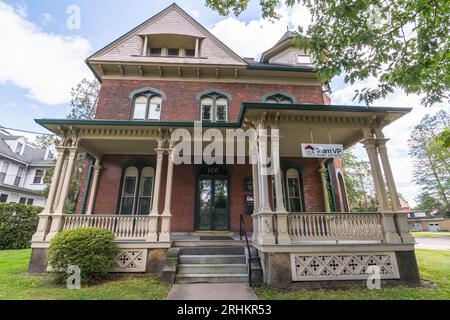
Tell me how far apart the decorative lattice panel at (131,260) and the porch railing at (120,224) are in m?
0.45

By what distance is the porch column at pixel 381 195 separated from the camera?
5.89m

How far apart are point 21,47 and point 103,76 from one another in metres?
4.16

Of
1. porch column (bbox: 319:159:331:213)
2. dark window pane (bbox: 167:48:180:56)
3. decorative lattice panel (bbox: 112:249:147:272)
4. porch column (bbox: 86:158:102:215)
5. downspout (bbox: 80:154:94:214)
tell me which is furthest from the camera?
dark window pane (bbox: 167:48:180:56)

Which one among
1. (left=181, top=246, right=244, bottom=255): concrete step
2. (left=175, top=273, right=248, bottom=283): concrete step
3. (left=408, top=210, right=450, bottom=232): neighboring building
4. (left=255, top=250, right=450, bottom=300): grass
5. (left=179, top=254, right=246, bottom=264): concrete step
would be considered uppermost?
(left=408, top=210, right=450, bottom=232): neighboring building

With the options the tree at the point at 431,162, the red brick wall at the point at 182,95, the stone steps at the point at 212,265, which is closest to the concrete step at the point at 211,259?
the stone steps at the point at 212,265

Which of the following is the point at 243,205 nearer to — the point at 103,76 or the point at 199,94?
the point at 199,94

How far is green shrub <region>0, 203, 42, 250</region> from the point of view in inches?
462

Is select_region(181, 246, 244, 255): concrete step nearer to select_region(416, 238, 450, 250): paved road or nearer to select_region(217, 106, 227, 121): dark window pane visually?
select_region(217, 106, 227, 121): dark window pane

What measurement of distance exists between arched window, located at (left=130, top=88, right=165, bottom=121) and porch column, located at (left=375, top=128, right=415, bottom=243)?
8540 millimetres

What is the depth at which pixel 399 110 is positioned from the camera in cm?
649

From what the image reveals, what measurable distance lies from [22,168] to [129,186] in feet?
72.1

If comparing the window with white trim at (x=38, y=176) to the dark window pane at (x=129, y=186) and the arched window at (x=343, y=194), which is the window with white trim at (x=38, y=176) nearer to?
the dark window pane at (x=129, y=186)

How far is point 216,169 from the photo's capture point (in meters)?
9.72

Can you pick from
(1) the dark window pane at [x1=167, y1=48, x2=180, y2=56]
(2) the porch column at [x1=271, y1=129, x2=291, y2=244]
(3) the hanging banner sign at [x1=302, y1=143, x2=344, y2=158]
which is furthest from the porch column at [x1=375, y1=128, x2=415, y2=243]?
(1) the dark window pane at [x1=167, y1=48, x2=180, y2=56]
